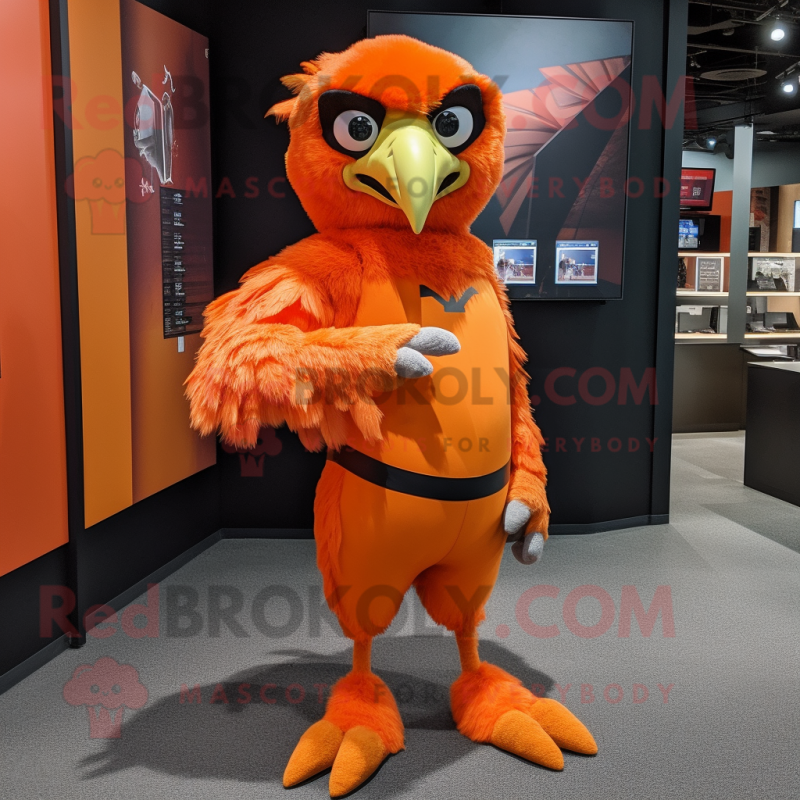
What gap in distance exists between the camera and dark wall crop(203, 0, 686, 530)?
3564 millimetres

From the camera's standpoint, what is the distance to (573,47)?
349 cm

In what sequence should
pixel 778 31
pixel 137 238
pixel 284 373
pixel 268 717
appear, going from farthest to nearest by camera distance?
1. pixel 778 31
2. pixel 137 238
3. pixel 268 717
4. pixel 284 373

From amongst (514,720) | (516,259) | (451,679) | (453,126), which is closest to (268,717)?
(451,679)

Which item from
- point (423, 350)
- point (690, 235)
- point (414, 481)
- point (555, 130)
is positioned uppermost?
point (555, 130)

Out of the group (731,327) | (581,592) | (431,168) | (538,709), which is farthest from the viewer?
(731,327)

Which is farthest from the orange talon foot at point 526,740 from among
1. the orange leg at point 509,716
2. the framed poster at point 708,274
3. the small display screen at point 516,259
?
the framed poster at point 708,274

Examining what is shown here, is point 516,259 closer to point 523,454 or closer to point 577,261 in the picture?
point 577,261

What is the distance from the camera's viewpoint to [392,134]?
1661mm

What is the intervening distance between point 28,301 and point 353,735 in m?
1.50

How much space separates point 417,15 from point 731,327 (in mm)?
4916

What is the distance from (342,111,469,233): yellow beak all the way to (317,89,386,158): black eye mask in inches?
0.9

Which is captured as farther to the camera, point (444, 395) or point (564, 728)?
point (564, 728)

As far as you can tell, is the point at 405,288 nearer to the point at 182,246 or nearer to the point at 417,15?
the point at 182,246

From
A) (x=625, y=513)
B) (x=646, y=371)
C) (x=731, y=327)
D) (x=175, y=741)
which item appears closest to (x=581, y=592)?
(x=625, y=513)
